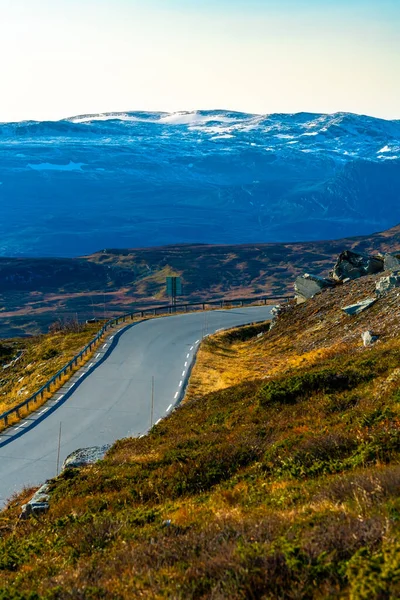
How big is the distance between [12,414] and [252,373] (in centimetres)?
1209

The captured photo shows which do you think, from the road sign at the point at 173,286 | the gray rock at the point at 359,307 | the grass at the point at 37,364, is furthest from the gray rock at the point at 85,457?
the road sign at the point at 173,286

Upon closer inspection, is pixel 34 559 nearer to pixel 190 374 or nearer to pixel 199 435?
pixel 199 435

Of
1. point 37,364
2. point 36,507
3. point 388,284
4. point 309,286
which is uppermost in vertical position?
point 388,284

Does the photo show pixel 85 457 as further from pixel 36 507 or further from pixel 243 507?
pixel 243 507

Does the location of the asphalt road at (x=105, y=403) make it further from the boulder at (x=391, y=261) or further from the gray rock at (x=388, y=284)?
the boulder at (x=391, y=261)

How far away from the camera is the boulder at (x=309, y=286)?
161ft

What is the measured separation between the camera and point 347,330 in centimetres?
3544

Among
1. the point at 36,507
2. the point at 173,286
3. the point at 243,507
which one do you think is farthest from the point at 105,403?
the point at 173,286

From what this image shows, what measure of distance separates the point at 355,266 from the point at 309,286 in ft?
13.9

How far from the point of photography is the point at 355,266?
5094 cm

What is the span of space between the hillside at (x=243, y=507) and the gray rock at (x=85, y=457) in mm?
624

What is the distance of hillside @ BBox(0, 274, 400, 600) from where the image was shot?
270 inches

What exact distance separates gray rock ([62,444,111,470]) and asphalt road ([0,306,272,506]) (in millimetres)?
1446

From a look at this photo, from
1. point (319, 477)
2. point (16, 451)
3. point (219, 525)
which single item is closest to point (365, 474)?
point (319, 477)
